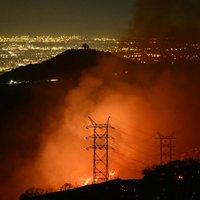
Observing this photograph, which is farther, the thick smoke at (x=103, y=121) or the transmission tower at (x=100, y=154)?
the thick smoke at (x=103, y=121)

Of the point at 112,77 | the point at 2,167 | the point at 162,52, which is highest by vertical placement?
the point at 162,52

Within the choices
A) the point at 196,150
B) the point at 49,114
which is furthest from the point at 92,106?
the point at 196,150

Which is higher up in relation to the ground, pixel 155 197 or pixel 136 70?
pixel 136 70

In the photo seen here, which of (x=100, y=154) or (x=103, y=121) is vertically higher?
(x=103, y=121)

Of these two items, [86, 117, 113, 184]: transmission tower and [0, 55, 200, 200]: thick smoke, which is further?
[0, 55, 200, 200]: thick smoke

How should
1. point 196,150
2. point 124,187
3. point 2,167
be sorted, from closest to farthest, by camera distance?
1. point 124,187
2. point 2,167
3. point 196,150

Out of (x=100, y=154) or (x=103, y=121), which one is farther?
(x=103, y=121)

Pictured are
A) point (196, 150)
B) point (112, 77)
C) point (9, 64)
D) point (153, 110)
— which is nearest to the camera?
point (196, 150)

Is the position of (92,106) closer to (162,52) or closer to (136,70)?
(136,70)
